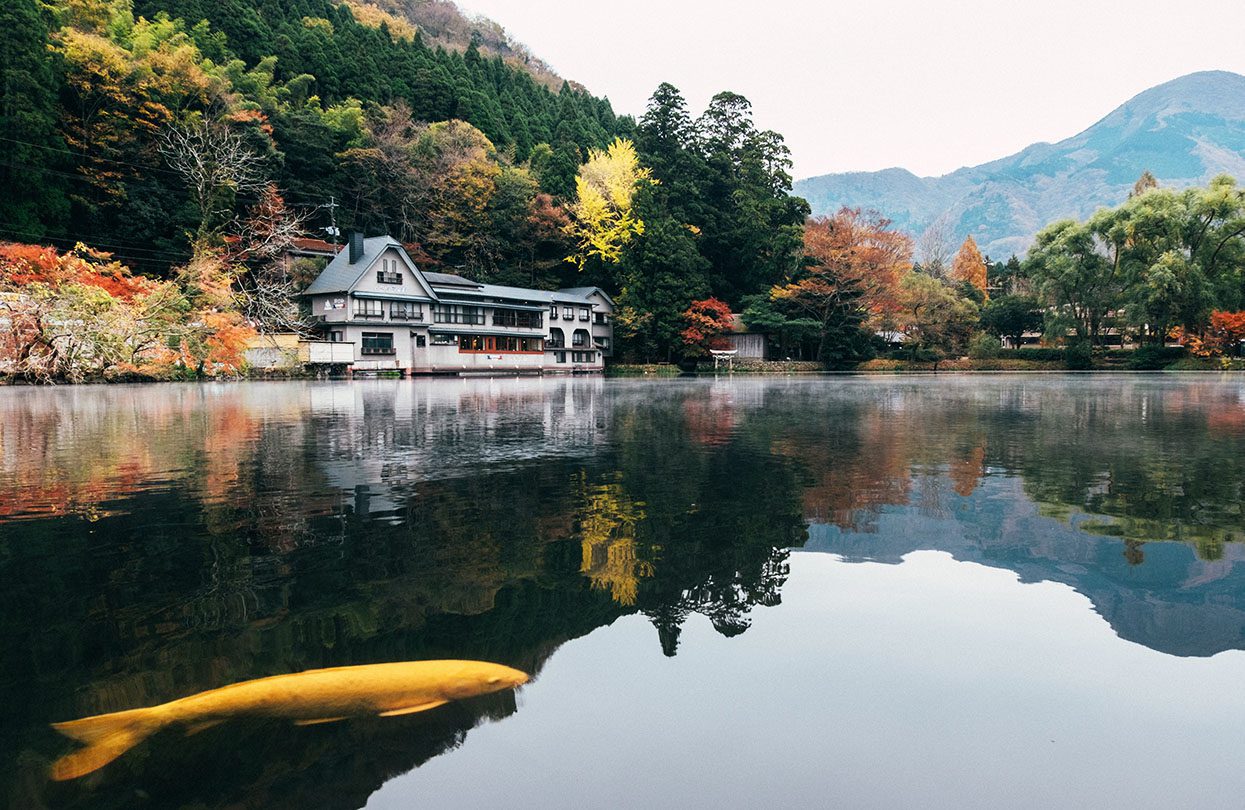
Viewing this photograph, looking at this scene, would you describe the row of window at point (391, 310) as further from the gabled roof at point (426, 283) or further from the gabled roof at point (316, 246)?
the gabled roof at point (316, 246)

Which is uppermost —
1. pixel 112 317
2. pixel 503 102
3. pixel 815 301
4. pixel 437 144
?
pixel 503 102

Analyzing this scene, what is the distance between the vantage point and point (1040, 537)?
16.2 ft

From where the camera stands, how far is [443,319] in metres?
45.8

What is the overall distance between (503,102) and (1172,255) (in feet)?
Result: 192

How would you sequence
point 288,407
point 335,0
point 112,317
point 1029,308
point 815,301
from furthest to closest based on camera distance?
point 335,0 < point 1029,308 < point 815,301 < point 112,317 < point 288,407

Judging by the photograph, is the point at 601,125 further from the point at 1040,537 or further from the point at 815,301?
the point at 1040,537

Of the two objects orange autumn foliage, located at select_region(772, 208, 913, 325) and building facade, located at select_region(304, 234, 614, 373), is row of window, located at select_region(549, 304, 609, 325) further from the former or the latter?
orange autumn foliage, located at select_region(772, 208, 913, 325)

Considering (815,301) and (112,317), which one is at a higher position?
(815,301)

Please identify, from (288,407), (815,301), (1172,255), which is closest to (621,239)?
(815,301)

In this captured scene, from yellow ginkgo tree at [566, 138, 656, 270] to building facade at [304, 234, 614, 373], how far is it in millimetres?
4192

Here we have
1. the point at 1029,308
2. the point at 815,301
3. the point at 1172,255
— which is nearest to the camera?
the point at 1172,255

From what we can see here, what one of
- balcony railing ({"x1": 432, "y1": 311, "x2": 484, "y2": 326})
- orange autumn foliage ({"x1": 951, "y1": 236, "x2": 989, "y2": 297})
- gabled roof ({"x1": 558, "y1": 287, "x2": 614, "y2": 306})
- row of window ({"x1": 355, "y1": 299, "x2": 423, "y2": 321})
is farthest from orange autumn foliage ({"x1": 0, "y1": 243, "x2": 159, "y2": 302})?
orange autumn foliage ({"x1": 951, "y1": 236, "x2": 989, "y2": 297})

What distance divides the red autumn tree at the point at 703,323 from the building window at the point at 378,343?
770 inches

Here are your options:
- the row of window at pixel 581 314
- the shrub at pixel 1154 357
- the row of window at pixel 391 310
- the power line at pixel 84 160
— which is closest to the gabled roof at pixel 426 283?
the row of window at pixel 581 314
